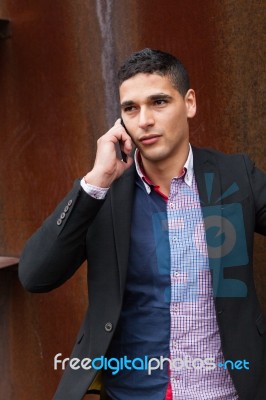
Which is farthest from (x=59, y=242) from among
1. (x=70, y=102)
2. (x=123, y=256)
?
(x=70, y=102)

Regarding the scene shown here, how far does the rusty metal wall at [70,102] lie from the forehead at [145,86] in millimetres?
650

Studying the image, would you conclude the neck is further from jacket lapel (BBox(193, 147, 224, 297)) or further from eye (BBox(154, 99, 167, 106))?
eye (BBox(154, 99, 167, 106))

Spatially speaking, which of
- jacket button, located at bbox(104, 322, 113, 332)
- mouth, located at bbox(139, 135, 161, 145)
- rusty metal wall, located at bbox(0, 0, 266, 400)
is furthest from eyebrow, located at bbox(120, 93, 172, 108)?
jacket button, located at bbox(104, 322, 113, 332)

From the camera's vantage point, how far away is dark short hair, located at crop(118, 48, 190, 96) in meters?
2.28

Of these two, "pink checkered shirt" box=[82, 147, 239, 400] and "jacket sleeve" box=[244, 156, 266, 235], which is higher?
"jacket sleeve" box=[244, 156, 266, 235]

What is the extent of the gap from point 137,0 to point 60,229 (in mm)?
1398

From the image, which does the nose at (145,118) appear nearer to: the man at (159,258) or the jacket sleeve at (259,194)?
the man at (159,258)

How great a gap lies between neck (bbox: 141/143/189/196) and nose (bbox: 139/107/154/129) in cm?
18

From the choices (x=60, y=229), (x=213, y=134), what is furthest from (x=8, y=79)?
(x=60, y=229)

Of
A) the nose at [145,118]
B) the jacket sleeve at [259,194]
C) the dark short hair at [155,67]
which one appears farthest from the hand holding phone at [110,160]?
the jacket sleeve at [259,194]

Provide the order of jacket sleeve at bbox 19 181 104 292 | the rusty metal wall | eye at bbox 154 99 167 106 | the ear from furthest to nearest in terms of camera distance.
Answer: the rusty metal wall → the ear → eye at bbox 154 99 167 106 → jacket sleeve at bbox 19 181 104 292

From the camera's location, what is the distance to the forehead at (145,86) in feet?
7.34

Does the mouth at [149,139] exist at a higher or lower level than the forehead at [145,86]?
lower

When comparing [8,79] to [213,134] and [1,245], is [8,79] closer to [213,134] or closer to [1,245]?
[1,245]
